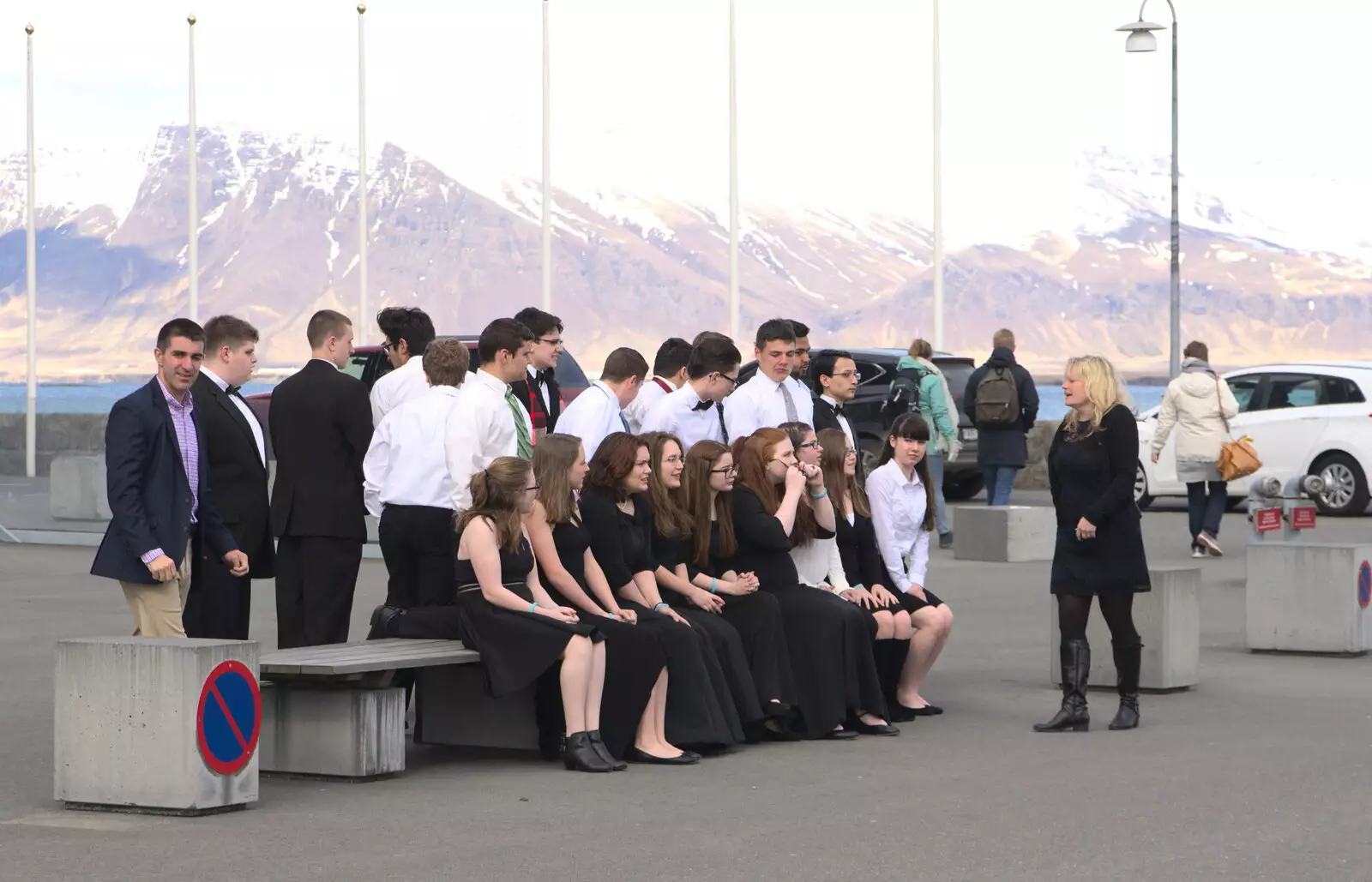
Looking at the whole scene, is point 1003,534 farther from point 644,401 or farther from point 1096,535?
point 1096,535

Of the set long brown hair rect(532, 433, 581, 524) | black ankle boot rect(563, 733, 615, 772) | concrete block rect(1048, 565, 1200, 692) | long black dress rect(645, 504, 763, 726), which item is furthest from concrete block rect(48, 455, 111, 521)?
black ankle boot rect(563, 733, 615, 772)

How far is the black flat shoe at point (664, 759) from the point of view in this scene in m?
9.20

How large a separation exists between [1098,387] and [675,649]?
239 centimetres

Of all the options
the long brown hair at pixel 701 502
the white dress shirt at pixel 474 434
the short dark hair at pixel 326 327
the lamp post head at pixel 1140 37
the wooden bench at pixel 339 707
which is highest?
the lamp post head at pixel 1140 37

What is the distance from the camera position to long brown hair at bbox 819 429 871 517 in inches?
422

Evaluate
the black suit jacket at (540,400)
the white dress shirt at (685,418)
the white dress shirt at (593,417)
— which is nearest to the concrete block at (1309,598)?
the white dress shirt at (685,418)

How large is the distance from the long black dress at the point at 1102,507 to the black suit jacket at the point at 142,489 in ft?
13.3

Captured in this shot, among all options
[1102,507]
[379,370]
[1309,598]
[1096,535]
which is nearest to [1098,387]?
[1102,507]

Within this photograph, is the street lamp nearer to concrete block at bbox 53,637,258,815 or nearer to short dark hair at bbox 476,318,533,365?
short dark hair at bbox 476,318,533,365

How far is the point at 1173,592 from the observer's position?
1173cm

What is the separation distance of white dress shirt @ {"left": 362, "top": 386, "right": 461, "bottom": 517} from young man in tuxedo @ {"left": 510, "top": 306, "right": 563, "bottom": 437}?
0.74 metres

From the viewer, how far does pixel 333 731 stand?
8.73 m

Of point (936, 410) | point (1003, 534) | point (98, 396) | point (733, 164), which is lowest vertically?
point (1003, 534)

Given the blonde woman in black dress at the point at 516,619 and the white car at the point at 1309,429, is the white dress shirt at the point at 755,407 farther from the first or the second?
the white car at the point at 1309,429
